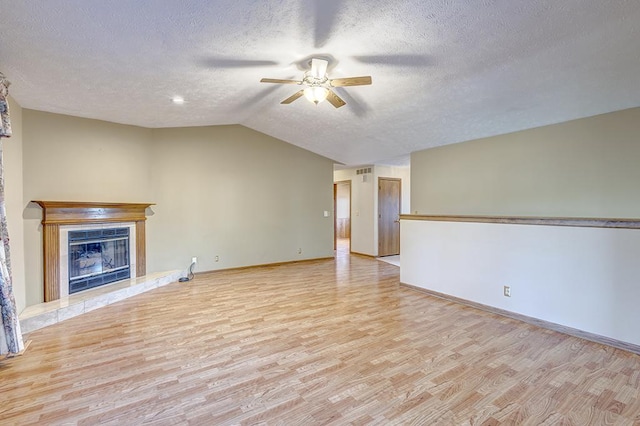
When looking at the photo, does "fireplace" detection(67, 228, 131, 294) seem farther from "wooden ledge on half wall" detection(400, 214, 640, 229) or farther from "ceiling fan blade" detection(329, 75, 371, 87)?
"wooden ledge on half wall" detection(400, 214, 640, 229)

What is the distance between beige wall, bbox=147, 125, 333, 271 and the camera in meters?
5.27

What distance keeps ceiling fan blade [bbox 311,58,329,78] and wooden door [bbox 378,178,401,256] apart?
4.81 m

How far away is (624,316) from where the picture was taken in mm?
2691

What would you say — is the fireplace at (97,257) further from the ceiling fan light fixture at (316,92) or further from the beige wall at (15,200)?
the ceiling fan light fixture at (316,92)

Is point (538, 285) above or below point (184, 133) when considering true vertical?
below

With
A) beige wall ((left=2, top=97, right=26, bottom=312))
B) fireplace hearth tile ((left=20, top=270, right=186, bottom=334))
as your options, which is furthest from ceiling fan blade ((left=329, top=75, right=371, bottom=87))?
fireplace hearth tile ((left=20, top=270, right=186, bottom=334))

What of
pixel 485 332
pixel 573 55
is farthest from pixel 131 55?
pixel 485 332

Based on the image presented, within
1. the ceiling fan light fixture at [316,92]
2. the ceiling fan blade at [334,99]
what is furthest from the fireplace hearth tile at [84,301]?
the ceiling fan blade at [334,99]

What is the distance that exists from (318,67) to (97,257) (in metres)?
4.11

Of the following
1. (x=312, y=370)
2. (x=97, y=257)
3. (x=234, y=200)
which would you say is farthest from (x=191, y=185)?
(x=312, y=370)

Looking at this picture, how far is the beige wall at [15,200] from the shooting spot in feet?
10.3

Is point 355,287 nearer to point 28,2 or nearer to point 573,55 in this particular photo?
point 573,55

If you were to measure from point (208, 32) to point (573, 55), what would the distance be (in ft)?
10.7

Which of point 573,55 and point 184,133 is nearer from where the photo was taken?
point 573,55
